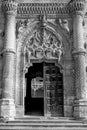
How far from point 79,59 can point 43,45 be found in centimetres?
207

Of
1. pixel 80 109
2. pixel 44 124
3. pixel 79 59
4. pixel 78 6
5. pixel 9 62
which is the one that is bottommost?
pixel 44 124

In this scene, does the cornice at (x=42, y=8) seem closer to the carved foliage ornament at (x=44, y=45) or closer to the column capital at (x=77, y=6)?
the column capital at (x=77, y=6)

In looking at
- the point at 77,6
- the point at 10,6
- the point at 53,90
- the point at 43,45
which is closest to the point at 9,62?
the point at 43,45

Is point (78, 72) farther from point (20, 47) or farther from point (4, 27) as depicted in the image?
point (4, 27)

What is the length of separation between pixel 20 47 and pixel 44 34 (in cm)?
146

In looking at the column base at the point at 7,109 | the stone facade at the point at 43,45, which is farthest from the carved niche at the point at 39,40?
the column base at the point at 7,109

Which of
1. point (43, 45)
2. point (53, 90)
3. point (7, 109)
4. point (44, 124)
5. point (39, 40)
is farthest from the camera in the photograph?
point (39, 40)

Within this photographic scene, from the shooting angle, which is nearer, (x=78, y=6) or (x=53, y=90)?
(x=53, y=90)

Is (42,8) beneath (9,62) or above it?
above

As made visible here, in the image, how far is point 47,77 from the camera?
1257 centimetres

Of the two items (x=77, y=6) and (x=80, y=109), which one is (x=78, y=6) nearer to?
(x=77, y=6)

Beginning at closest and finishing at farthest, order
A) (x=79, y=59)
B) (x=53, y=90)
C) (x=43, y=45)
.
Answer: (x=79, y=59) < (x=53, y=90) < (x=43, y=45)

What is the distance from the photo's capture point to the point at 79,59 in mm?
11992

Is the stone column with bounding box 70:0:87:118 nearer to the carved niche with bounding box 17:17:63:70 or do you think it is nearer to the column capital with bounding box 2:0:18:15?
the carved niche with bounding box 17:17:63:70
